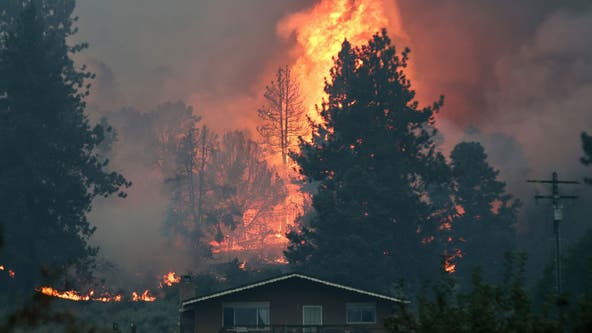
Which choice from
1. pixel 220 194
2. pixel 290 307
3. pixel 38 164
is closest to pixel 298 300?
pixel 290 307

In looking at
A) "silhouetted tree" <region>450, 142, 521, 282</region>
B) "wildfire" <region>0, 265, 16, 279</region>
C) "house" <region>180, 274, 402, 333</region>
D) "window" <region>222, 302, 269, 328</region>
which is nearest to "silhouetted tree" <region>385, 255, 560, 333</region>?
"house" <region>180, 274, 402, 333</region>

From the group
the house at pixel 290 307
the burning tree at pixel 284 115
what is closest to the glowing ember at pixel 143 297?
Result: the house at pixel 290 307

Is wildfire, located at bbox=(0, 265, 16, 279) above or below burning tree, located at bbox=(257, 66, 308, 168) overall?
below

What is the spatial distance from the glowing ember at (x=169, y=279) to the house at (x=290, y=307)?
117 feet

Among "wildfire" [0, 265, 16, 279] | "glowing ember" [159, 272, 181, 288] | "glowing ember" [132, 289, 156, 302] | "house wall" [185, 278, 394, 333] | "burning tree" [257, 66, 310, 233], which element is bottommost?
"house wall" [185, 278, 394, 333]

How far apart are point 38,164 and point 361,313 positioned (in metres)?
29.6

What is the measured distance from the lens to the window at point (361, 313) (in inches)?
1988

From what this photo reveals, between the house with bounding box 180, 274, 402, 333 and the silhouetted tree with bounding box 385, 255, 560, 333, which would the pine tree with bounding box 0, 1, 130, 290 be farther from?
the silhouetted tree with bounding box 385, 255, 560, 333

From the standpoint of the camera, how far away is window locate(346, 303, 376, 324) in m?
50.5

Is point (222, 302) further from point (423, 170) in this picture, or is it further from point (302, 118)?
point (302, 118)

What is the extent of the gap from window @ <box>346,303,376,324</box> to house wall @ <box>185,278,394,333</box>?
0.18m

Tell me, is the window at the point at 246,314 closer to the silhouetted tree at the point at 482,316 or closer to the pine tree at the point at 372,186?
the pine tree at the point at 372,186

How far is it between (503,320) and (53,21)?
87.3 metres

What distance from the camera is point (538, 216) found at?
331ft
